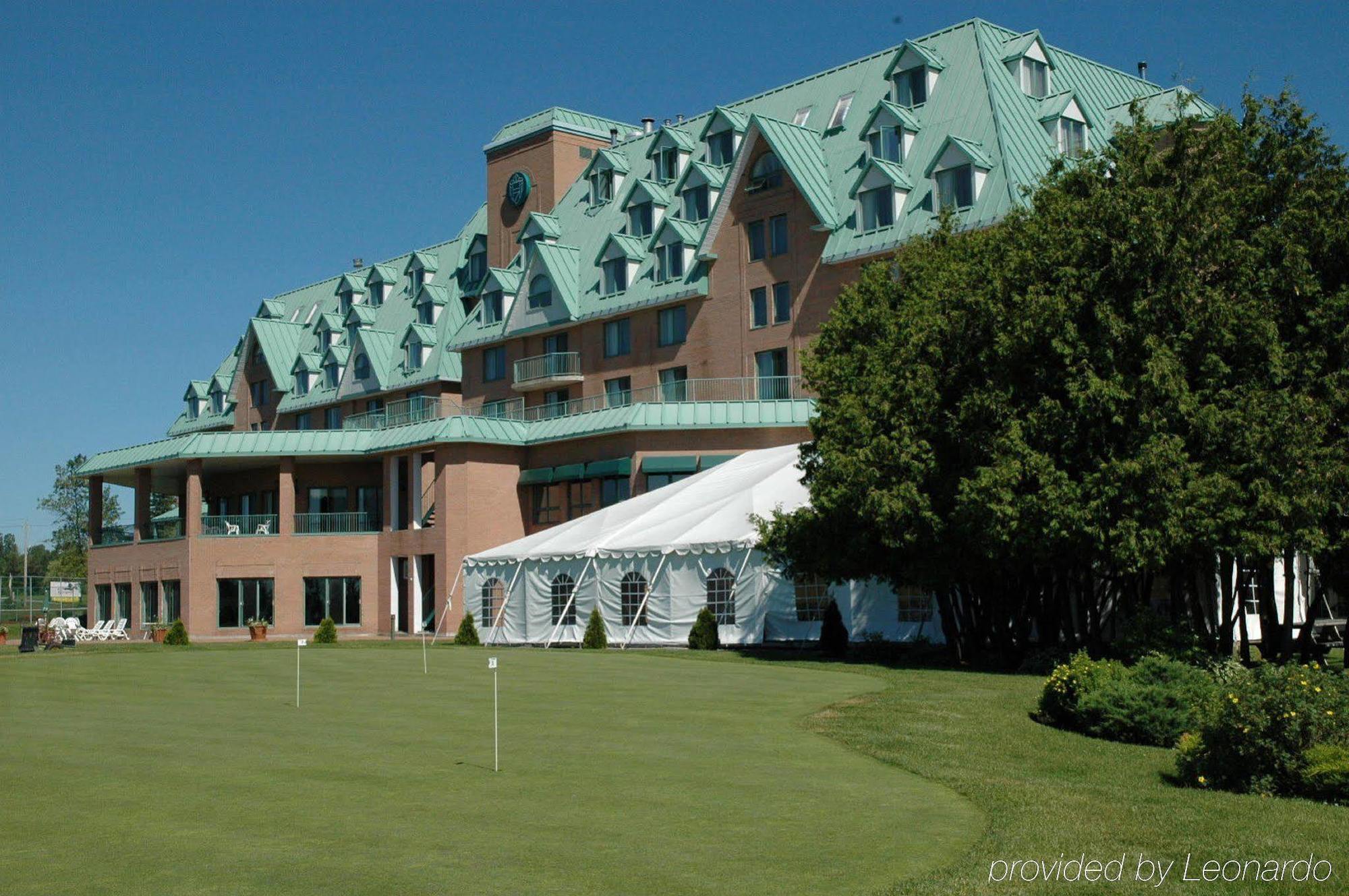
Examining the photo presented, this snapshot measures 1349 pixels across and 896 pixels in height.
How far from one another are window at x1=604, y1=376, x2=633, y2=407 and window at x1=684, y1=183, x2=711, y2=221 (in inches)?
292

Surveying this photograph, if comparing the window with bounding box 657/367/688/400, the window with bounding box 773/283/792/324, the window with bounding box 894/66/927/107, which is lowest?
the window with bounding box 657/367/688/400

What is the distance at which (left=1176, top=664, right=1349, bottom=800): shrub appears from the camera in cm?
1326

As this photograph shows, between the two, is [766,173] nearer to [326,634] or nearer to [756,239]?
[756,239]

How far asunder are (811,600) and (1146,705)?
1953 cm

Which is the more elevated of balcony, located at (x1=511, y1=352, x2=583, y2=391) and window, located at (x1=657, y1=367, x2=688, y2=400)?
balcony, located at (x1=511, y1=352, x2=583, y2=391)

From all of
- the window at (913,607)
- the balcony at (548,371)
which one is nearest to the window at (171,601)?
the balcony at (548,371)

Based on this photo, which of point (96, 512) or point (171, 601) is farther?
point (96, 512)

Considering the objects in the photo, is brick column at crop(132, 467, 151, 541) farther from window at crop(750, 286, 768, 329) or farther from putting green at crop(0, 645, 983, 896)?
putting green at crop(0, 645, 983, 896)

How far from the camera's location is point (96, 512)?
6719 cm

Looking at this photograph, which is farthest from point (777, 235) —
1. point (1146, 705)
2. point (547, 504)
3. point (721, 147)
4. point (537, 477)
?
point (1146, 705)

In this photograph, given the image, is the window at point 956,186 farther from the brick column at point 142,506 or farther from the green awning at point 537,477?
the brick column at point 142,506

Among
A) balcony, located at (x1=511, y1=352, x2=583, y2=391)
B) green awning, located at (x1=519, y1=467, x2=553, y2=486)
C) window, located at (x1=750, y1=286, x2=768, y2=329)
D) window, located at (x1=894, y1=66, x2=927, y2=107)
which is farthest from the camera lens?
balcony, located at (x1=511, y1=352, x2=583, y2=391)

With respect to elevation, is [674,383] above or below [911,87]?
below

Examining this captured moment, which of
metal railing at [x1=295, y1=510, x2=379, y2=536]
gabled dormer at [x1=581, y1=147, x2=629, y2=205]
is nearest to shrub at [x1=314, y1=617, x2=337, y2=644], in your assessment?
metal railing at [x1=295, y1=510, x2=379, y2=536]
